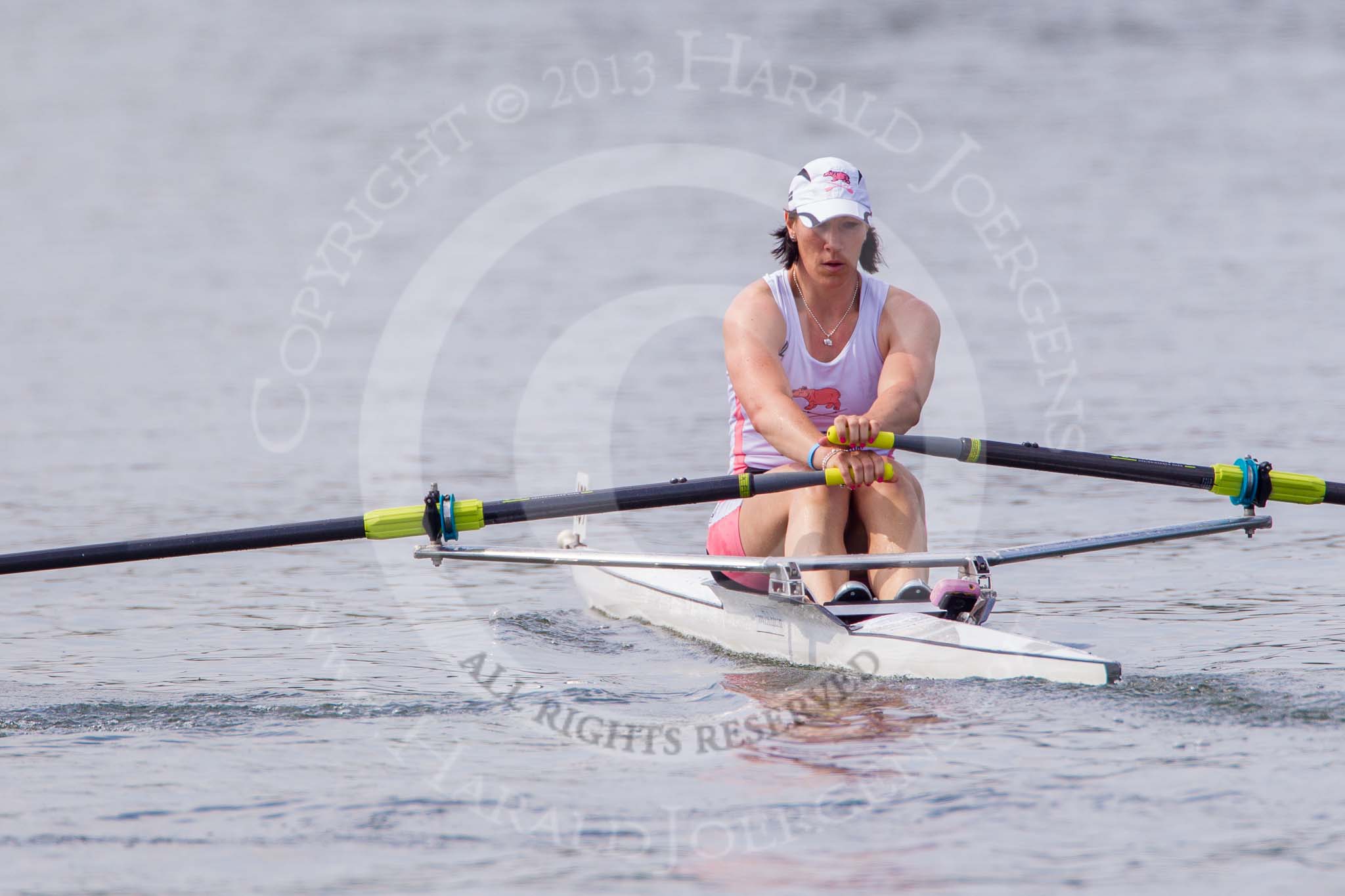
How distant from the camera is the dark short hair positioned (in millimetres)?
6965

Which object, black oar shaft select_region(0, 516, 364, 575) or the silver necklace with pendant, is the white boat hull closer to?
the silver necklace with pendant

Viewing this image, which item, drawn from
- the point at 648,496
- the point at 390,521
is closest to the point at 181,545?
the point at 390,521

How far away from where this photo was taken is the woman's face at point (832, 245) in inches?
263

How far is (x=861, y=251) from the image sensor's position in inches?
277

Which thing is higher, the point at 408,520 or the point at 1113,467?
the point at 1113,467

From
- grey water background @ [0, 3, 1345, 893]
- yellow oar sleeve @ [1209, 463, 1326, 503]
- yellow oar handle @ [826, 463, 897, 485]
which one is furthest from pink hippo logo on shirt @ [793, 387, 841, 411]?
yellow oar sleeve @ [1209, 463, 1326, 503]

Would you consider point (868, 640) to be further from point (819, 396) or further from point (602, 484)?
point (602, 484)

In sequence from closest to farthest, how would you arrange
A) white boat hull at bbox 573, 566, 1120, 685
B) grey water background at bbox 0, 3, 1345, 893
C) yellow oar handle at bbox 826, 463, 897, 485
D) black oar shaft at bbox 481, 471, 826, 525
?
grey water background at bbox 0, 3, 1345, 893 → white boat hull at bbox 573, 566, 1120, 685 → yellow oar handle at bbox 826, 463, 897, 485 → black oar shaft at bbox 481, 471, 826, 525

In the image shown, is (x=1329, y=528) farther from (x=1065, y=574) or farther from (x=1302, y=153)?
(x=1302, y=153)

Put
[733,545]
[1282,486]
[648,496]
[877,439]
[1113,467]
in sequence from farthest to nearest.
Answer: [733,545] < [1282,486] < [1113,467] < [648,496] < [877,439]

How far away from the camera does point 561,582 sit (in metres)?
8.92

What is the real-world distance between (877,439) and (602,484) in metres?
4.56

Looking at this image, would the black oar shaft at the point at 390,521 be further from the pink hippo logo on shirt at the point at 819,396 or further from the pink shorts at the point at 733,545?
the pink hippo logo on shirt at the point at 819,396

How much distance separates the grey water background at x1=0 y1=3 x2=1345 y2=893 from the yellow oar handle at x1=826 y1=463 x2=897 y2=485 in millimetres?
792
